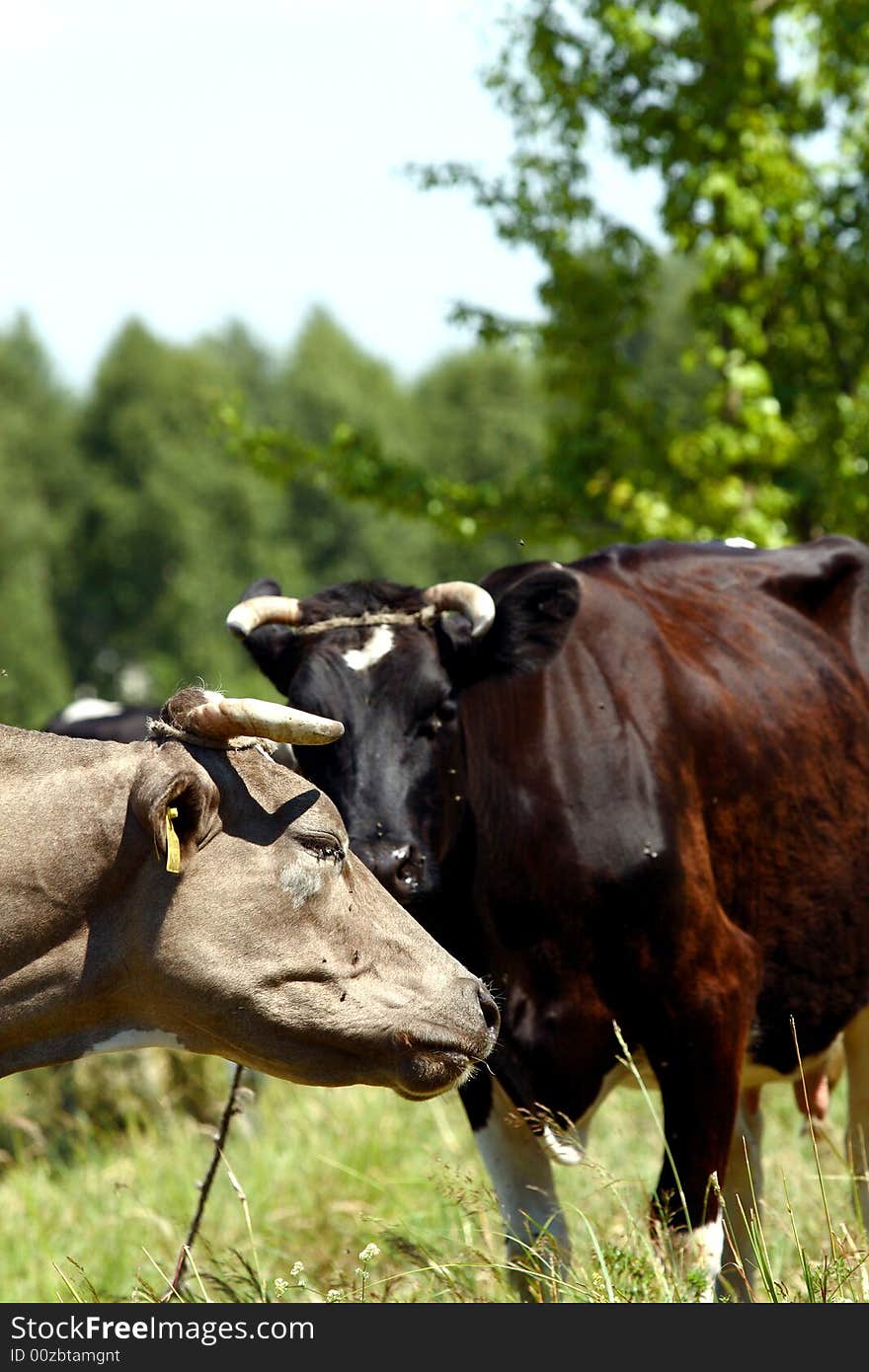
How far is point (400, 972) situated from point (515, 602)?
168 cm

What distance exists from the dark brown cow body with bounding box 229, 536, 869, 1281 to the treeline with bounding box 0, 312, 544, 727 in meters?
41.1

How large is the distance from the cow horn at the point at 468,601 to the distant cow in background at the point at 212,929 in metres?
1.44

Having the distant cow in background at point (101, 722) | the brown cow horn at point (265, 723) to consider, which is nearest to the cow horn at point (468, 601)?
the brown cow horn at point (265, 723)

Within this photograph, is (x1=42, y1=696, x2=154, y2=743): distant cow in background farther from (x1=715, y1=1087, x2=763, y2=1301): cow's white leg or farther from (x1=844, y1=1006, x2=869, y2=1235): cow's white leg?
(x1=844, y1=1006, x2=869, y2=1235): cow's white leg

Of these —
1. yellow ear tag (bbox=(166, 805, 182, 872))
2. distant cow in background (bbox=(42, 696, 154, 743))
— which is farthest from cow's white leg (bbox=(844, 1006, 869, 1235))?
distant cow in background (bbox=(42, 696, 154, 743))

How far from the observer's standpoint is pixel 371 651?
4805 millimetres

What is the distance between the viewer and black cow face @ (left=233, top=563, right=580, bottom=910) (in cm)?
453

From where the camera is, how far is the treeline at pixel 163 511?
50344mm

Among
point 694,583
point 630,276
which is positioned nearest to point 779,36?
point 630,276

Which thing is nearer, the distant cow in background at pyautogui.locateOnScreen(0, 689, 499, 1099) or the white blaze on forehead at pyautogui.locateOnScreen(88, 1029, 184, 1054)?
the distant cow in background at pyautogui.locateOnScreen(0, 689, 499, 1099)

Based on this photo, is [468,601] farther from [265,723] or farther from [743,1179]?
[743,1179]

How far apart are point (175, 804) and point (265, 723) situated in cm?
24

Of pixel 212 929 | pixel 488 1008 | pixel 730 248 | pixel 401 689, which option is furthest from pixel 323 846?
pixel 730 248

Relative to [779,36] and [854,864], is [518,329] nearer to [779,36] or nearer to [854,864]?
[779,36]
